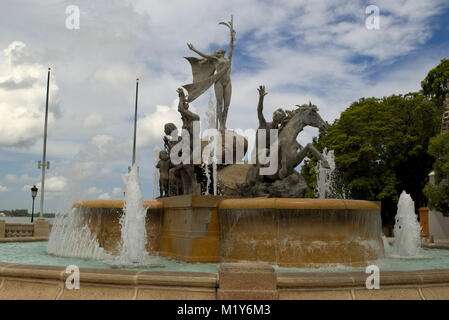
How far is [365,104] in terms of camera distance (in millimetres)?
36969

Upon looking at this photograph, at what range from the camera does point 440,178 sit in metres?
28.5

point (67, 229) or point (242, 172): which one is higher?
point (242, 172)

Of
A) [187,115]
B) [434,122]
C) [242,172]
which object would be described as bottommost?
[242,172]

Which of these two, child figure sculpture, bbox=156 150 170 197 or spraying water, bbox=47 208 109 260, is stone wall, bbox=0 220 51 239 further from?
child figure sculpture, bbox=156 150 170 197

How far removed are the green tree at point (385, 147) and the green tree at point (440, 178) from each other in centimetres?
456

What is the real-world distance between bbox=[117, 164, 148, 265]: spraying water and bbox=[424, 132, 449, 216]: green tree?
22419mm

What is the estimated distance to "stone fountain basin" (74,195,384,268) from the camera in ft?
29.2

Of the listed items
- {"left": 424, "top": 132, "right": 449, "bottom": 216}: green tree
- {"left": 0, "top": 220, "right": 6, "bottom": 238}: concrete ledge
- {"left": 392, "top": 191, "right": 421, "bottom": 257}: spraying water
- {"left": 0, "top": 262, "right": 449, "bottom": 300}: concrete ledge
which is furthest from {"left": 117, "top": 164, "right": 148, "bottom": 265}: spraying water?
{"left": 424, "top": 132, "right": 449, "bottom": 216}: green tree

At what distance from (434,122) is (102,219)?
1229 inches
